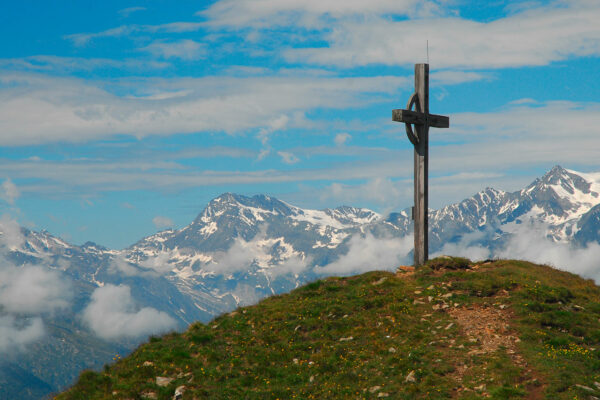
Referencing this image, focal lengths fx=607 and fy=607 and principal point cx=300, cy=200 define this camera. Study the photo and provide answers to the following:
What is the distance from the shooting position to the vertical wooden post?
35844 millimetres

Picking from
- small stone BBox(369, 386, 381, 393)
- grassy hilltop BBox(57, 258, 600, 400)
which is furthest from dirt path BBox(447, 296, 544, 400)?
small stone BBox(369, 386, 381, 393)

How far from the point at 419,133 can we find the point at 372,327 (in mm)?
13362

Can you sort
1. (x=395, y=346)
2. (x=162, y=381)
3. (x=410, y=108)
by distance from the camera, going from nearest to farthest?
(x=162, y=381), (x=395, y=346), (x=410, y=108)

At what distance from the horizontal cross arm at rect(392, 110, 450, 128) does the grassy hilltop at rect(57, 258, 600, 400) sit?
8798mm

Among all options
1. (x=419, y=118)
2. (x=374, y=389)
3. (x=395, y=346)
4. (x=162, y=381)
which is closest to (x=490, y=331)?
(x=395, y=346)

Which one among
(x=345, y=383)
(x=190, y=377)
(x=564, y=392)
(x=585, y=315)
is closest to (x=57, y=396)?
(x=190, y=377)

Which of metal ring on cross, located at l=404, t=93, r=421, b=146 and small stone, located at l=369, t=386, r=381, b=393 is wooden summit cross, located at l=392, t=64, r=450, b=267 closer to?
metal ring on cross, located at l=404, t=93, r=421, b=146

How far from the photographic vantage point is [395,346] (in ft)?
83.6

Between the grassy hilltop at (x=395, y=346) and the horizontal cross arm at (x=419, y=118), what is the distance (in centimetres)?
880

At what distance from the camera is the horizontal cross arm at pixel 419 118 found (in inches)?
1359

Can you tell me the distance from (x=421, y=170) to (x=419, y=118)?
3.07m

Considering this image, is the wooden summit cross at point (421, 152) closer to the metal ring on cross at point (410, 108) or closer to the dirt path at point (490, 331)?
the metal ring on cross at point (410, 108)

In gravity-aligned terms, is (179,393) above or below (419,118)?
below

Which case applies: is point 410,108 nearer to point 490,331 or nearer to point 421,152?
point 421,152
